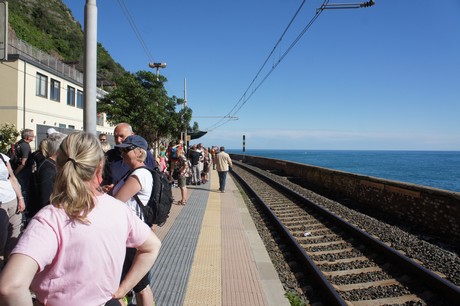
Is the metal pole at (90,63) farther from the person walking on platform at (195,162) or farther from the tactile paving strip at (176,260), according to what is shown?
the person walking on platform at (195,162)

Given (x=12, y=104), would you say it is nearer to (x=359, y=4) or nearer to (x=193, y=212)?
(x=193, y=212)

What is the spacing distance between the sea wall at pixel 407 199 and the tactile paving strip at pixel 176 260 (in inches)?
208

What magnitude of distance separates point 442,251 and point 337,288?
2747mm

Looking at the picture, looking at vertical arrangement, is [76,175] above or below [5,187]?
above

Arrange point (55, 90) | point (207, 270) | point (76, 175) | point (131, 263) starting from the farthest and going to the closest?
point (55, 90) → point (207, 270) → point (131, 263) → point (76, 175)

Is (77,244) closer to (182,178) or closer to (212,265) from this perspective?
(212,265)

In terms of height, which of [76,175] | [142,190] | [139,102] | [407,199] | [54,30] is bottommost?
[407,199]

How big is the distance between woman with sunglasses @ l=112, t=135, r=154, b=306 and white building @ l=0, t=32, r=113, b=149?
17.0m

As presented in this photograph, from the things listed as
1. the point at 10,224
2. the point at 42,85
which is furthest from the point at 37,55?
the point at 10,224

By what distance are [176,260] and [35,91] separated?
23130mm

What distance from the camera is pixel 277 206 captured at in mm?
11797

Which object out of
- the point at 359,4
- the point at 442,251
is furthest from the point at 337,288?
the point at 359,4

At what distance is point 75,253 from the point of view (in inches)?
63.4

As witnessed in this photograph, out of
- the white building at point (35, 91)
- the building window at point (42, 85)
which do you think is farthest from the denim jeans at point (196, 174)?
the building window at point (42, 85)
